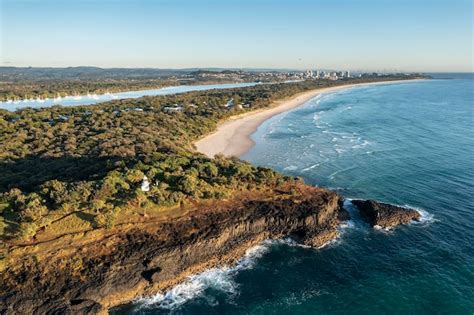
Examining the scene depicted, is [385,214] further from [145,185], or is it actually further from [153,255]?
[145,185]

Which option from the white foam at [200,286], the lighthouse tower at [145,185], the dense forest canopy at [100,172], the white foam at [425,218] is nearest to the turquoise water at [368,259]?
the white foam at [200,286]

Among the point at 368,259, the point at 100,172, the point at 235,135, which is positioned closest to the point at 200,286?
the point at 368,259

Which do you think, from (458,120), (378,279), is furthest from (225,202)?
(458,120)

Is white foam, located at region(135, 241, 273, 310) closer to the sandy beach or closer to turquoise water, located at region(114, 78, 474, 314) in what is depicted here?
turquoise water, located at region(114, 78, 474, 314)

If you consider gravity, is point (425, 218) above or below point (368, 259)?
above

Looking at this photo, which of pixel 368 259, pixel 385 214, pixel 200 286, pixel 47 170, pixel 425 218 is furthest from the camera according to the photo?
pixel 47 170

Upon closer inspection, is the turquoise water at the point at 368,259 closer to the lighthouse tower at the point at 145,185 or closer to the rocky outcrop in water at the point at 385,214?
the rocky outcrop in water at the point at 385,214

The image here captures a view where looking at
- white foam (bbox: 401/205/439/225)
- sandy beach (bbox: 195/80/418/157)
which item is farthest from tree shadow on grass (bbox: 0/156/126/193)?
white foam (bbox: 401/205/439/225)
